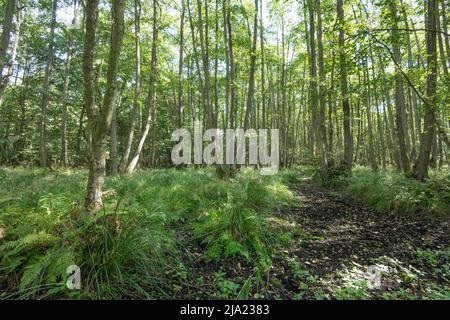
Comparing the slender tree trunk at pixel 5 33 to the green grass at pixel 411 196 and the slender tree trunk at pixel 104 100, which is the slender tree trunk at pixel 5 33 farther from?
the green grass at pixel 411 196

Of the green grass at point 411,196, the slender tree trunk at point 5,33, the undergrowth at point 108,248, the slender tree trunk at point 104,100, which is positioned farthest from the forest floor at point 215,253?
the slender tree trunk at point 5,33

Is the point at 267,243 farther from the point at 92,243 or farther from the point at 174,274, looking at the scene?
the point at 92,243

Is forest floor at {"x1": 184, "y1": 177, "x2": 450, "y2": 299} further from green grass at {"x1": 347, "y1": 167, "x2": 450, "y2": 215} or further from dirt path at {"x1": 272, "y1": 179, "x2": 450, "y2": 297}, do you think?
green grass at {"x1": 347, "y1": 167, "x2": 450, "y2": 215}

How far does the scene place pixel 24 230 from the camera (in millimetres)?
2637

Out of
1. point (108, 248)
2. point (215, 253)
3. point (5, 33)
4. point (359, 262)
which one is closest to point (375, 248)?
point (359, 262)

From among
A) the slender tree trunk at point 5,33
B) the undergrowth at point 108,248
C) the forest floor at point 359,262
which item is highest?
the slender tree trunk at point 5,33

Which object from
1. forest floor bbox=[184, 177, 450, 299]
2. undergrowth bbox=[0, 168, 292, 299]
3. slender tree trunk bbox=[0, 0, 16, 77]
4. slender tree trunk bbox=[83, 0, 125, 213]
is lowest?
forest floor bbox=[184, 177, 450, 299]

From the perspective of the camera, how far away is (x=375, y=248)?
3.76 meters

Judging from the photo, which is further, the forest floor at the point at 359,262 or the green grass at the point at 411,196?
the green grass at the point at 411,196

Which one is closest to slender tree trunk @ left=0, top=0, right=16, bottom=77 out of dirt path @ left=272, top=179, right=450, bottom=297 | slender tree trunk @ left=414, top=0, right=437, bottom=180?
dirt path @ left=272, top=179, right=450, bottom=297

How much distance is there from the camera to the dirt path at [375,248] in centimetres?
291

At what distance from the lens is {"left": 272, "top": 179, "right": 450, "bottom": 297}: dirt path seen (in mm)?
2914

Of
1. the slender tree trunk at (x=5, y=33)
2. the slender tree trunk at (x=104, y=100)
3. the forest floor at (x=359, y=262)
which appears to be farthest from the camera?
the slender tree trunk at (x=5, y=33)

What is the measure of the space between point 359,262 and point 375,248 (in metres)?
0.70
